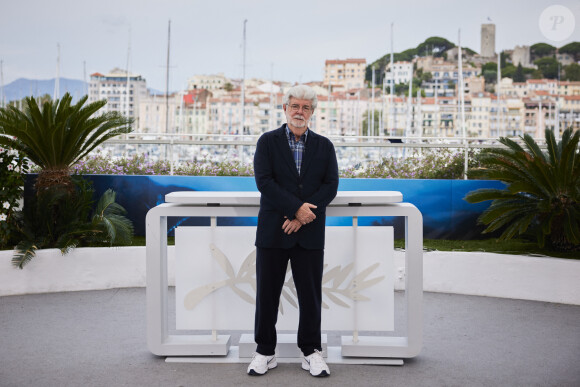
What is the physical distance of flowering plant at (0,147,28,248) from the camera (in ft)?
23.7

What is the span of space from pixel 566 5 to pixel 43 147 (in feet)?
191

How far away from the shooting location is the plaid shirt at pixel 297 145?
4.18m

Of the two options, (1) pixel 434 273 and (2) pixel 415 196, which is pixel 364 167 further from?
(1) pixel 434 273

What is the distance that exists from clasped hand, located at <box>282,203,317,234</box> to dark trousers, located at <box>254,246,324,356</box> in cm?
18

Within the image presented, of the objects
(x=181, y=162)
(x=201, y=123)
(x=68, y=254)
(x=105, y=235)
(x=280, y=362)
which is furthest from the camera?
(x=201, y=123)

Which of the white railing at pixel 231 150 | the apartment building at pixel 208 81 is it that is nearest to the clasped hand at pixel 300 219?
the white railing at pixel 231 150

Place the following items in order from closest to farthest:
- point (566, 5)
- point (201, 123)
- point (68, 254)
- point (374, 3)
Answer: point (68, 254)
point (566, 5)
point (374, 3)
point (201, 123)

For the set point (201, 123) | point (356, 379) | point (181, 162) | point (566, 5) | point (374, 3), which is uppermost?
point (374, 3)

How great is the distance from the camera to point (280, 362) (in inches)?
173

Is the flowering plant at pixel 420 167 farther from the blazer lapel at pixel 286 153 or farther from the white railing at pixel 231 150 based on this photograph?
the blazer lapel at pixel 286 153

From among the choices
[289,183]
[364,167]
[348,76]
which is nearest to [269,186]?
[289,183]

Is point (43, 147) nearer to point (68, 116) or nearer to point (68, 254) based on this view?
point (68, 116)

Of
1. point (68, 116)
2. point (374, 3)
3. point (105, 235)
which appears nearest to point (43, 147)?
point (68, 116)

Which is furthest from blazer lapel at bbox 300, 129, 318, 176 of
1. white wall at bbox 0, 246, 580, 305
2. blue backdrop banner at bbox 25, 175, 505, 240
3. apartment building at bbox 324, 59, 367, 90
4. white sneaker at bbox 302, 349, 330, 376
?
apartment building at bbox 324, 59, 367, 90
